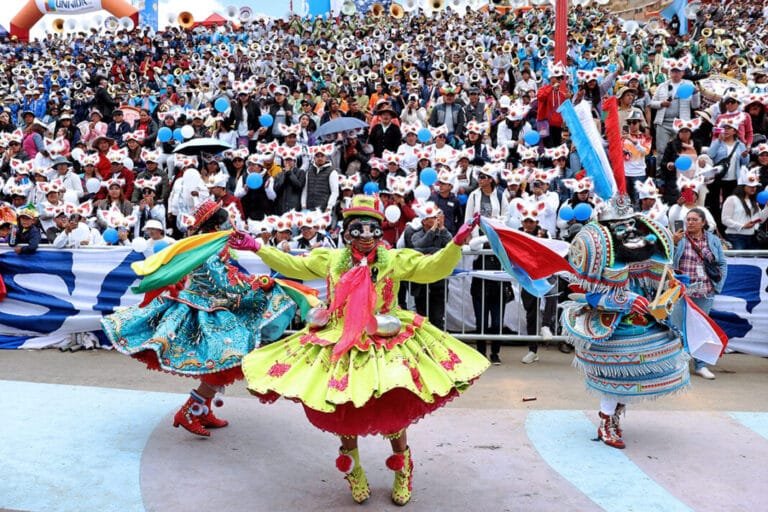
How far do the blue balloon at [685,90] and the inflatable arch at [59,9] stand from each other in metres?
29.8

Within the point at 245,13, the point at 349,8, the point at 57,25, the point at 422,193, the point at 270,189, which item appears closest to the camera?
the point at 422,193

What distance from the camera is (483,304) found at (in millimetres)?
8469

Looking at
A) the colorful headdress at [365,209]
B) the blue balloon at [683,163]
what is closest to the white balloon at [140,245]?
the colorful headdress at [365,209]

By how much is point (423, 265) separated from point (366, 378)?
89cm

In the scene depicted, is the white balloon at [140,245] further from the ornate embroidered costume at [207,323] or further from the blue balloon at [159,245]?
the ornate embroidered costume at [207,323]

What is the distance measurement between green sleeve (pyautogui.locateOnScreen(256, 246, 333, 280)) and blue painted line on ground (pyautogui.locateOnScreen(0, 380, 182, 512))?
1.60m

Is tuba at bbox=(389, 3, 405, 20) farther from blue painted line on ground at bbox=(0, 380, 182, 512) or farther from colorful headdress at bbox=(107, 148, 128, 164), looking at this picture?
blue painted line on ground at bbox=(0, 380, 182, 512)

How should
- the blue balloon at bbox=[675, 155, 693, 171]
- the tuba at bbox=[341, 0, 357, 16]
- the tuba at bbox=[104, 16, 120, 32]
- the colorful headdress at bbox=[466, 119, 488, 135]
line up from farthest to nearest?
the tuba at bbox=[341, 0, 357, 16], the tuba at bbox=[104, 16, 120, 32], the colorful headdress at bbox=[466, 119, 488, 135], the blue balloon at bbox=[675, 155, 693, 171]

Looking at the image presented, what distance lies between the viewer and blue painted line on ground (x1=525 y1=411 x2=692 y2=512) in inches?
186

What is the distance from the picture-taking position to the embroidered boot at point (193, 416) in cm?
585

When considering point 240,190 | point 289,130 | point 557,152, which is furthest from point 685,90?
point 240,190

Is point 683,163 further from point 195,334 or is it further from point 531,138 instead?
point 195,334

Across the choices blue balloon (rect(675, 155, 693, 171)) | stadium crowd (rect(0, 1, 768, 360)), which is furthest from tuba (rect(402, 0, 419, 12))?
blue balloon (rect(675, 155, 693, 171))

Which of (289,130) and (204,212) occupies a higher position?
(289,130)
